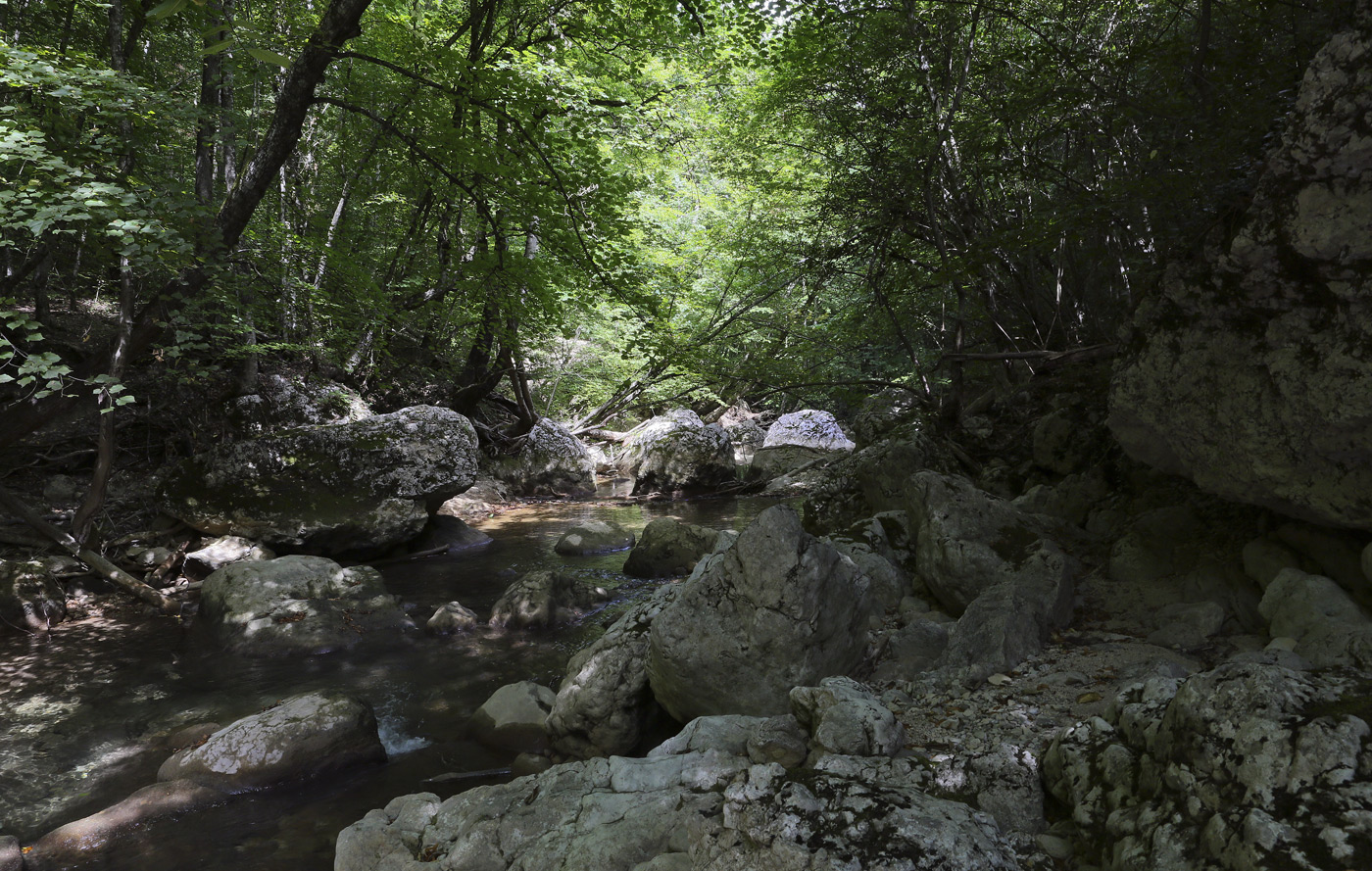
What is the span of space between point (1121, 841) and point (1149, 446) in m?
3.12

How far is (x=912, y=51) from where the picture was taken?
8.08 meters

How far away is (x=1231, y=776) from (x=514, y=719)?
14.8 ft

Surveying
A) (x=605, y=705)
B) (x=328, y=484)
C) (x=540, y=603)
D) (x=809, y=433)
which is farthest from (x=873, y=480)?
(x=809, y=433)

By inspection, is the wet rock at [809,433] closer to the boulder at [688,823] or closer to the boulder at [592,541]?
the boulder at [592,541]

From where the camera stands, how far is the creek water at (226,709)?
4379 millimetres

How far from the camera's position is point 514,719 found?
18.1 feet

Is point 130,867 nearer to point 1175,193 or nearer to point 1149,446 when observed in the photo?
point 1149,446

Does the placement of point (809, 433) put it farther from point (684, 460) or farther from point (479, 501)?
point (479, 501)

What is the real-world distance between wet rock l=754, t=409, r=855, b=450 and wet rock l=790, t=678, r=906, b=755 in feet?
48.0

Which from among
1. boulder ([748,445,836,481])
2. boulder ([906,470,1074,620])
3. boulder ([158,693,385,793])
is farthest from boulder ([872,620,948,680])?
A: boulder ([748,445,836,481])

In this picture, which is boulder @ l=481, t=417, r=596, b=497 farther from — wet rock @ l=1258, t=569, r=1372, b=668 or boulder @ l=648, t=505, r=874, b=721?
wet rock @ l=1258, t=569, r=1372, b=668

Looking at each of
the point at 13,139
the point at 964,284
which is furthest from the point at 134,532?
the point at 964,284

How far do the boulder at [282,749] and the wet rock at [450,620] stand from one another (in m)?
2.44

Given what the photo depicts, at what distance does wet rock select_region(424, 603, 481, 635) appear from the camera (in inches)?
308
